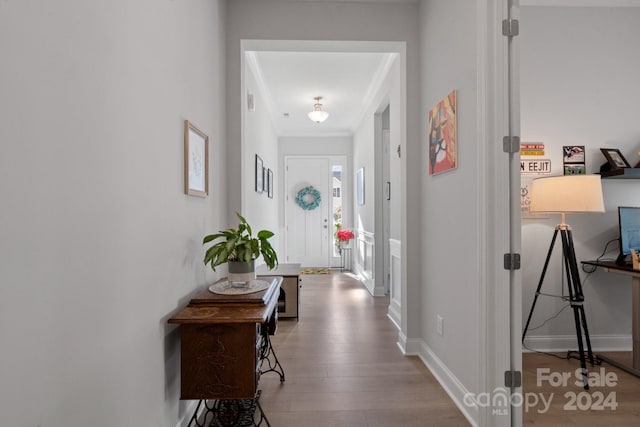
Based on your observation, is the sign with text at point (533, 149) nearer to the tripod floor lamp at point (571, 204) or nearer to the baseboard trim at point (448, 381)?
the tripod floor lamp at point (571, 204)

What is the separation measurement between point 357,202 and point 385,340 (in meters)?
3.78

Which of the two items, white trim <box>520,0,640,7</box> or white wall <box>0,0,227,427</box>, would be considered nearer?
white wall <box>0,0,227,427</box>

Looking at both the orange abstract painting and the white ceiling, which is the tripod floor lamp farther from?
the white ceiling

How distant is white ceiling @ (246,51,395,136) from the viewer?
154 inches

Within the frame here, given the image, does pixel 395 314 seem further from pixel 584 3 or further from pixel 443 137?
pixel 584 3

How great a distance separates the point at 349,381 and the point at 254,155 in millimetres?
2885

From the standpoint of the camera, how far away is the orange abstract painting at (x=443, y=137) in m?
2.29

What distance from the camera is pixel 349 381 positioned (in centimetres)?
253

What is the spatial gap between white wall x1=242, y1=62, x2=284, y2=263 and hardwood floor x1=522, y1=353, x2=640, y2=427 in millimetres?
2500

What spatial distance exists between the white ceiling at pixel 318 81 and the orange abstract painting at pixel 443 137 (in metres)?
1.52

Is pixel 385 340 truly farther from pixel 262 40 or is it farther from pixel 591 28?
pixel 591 28

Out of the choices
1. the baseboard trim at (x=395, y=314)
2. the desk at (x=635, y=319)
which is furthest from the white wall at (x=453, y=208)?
the desk at (x=635, y=319)

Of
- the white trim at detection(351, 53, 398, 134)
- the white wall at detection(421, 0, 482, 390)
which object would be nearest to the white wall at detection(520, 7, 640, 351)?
the white wall at detection(421, 0, 482, 390)

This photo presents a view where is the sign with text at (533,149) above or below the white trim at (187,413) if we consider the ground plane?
above
